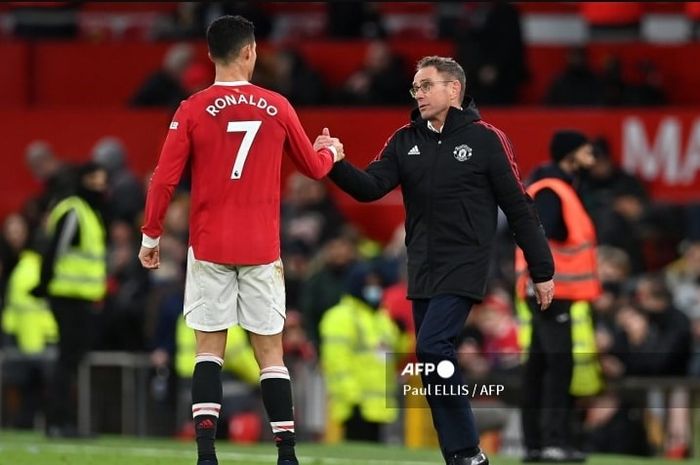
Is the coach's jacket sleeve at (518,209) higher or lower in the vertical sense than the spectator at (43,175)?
Answer: lower

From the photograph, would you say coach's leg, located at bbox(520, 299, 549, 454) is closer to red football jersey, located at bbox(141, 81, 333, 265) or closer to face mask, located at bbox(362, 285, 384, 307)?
red football jersey, located at bbox(141, 81, 333, 265)

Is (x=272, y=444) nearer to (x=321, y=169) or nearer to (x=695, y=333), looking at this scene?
(x=695, y=333)

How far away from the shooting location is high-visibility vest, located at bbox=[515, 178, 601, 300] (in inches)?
556

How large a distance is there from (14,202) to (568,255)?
1015 centimetres

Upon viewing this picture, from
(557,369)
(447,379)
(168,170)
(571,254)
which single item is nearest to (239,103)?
(168,170)

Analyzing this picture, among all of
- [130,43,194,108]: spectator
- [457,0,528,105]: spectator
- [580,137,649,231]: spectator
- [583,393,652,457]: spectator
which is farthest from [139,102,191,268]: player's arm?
[130,43,194,108]: spectator

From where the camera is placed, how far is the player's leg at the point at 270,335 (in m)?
11.0

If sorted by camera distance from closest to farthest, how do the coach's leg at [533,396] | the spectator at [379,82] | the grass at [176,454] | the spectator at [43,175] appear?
the grass at [176,454], the coach's leg at [533,396], the spectator at [43,175], the spectator at [379,82]

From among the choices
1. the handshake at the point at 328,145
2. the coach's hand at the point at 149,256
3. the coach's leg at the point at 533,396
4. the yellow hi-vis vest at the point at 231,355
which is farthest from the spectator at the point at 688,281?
the coach's hand at the point at 149,256

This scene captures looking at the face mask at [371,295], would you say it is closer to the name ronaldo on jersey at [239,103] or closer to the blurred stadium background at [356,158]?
the blurred stadium background at [356,158]

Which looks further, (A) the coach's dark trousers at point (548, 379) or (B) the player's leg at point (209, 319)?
(A) the coach's dark trousers at point (548, 379)

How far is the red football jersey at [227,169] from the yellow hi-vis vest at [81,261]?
5395 millimetres

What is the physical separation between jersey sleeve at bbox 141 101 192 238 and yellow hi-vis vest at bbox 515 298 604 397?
13.6 feet

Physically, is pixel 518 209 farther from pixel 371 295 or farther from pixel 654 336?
pixel 371 295
